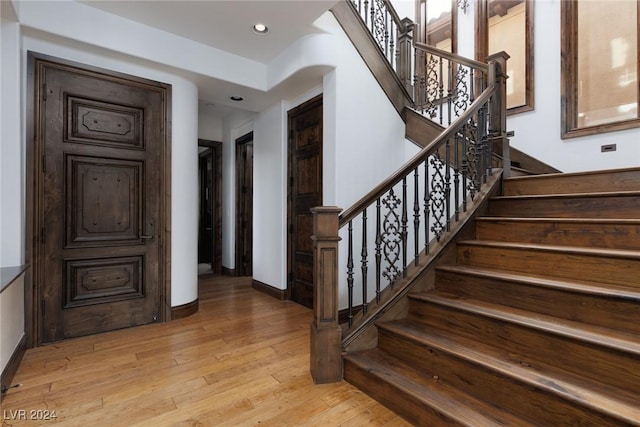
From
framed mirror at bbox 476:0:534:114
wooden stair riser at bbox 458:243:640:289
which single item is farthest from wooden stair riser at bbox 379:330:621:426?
framed mirror at bbox 476:0:534:114

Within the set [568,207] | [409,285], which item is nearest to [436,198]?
[409,285]

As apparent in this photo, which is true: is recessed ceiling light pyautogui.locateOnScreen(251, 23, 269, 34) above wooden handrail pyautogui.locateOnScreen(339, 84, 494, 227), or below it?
above

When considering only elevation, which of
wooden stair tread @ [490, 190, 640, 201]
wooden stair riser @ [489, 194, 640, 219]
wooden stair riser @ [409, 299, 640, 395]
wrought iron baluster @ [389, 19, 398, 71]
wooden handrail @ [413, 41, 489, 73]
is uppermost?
wrought iron baluster @ [389, 19, 398, 71]

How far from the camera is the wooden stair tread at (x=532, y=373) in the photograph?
1.21 metres

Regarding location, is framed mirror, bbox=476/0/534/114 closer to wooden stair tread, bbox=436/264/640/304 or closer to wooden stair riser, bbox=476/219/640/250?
wooden stair riser, bbox=476/219/640/250

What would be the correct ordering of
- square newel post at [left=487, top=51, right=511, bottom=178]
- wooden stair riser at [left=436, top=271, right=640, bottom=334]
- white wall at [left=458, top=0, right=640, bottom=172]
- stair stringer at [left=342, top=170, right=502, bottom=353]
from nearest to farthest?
wooden stair riser at [left=436, top=271, right=640, bottom=334] → stair stringer at [left=342, top=170, right=502, bottom=353] → square newel post at [left=487, top=51, right=511, bottom=178] → white wall at [left=458, top=0, right=640, bottom=172]

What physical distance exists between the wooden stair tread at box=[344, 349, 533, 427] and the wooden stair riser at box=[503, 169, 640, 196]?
6.56 feet

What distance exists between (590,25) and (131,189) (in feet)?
18.2

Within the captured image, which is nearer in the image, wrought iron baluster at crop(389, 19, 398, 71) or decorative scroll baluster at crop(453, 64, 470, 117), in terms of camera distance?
decorative scroll baluster at crop(453, 64, 470, 117)

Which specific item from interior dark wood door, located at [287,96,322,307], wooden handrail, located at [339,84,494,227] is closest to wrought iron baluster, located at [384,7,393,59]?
interior dark wood door, located at [287,96,322,307]

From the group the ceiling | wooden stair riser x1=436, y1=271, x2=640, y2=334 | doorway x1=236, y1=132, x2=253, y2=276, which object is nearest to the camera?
wooden stair riser x1=436, y1=271, x2=640, y2=334

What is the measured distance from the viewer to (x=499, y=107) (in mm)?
3131

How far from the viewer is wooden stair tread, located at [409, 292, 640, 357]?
1368mm

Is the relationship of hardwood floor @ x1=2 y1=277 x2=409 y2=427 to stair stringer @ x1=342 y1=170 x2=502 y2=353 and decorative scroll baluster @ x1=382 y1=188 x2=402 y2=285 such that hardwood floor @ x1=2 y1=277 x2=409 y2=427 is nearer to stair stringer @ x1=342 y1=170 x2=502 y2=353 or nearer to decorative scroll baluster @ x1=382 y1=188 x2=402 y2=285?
stair stringer @ x1=342 y1=170 x2=502 y2=353
